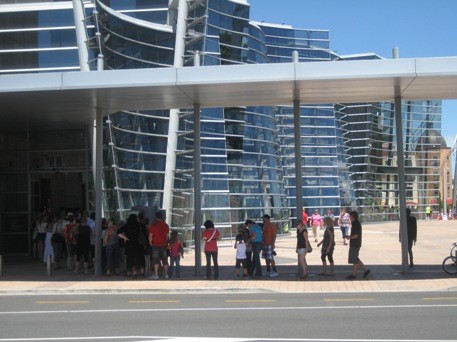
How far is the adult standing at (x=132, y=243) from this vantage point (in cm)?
1827

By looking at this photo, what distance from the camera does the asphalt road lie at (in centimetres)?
1015

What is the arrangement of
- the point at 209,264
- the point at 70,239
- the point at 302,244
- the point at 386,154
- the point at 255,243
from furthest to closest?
1. the point at 386,154
2. the point at 70,239
3. the point at 255,243
4. the point at 209,264
5. the point at 302,244

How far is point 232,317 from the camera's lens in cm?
1201

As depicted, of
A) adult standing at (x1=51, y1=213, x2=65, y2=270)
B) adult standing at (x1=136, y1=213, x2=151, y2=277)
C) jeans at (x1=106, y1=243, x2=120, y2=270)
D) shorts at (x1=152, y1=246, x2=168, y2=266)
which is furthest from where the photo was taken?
adult standing at (x1=51, y1=213, x2=65, y2=270)

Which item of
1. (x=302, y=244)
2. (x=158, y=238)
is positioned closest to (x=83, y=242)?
(x=158, y=238)

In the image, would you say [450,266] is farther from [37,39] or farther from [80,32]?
[37,39]

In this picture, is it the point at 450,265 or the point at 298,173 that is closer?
the point at 450,265

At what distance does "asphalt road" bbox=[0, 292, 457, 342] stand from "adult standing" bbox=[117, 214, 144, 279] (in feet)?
8.51

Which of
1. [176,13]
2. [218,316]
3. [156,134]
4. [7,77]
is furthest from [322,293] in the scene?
[176,13]

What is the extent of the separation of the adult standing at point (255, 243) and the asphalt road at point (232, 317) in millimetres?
2608

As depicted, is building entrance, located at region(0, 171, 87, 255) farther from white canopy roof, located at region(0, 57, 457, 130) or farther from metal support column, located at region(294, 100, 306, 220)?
metal support column, located at region(294, 100, 306, 220)

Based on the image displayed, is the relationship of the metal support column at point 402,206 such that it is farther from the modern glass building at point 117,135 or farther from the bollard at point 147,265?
the modern glass building at point 117,135

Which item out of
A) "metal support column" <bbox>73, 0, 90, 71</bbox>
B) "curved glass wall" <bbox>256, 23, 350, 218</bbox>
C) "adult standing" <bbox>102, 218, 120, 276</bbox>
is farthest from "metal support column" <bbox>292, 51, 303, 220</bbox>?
"curved glass wall" <bbox>256, 23, 350, 218</bbox>

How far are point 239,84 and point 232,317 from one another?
6723 mm
